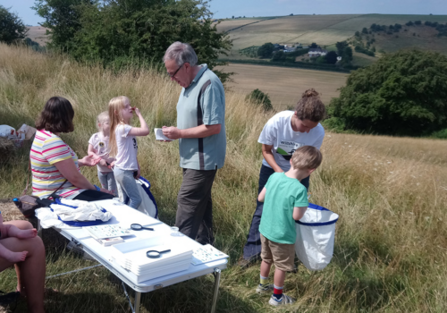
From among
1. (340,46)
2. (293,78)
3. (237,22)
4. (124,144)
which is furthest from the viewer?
(237,22)

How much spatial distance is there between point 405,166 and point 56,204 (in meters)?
4.96

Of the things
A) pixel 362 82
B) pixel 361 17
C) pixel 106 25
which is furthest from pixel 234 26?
pixel 106 25

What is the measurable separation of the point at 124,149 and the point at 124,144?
47 mm

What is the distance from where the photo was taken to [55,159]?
304cm

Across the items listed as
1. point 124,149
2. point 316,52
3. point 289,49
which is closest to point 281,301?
point 124,149


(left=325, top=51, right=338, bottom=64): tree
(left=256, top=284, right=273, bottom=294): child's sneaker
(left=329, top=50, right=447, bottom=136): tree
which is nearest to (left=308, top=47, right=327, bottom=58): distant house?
(left=325, top=51, right=338, bottom=64): tree

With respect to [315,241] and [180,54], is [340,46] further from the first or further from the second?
[315,241]

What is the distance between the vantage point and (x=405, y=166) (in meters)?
5.95

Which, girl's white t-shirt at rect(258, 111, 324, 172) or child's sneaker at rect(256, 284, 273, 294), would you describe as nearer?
child's sneaker at rect(256, 284, 273, 294)

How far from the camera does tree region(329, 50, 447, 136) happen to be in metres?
44.6

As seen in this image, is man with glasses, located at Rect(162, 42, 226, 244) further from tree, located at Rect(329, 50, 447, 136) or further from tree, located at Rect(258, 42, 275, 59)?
tree, located at Rect(258, 42, 275, 59)

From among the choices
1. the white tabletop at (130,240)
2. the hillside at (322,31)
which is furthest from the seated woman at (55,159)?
the hillside at (322,31)

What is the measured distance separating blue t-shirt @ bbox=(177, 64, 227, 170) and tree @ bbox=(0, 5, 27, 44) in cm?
1880

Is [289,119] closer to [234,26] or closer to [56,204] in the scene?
[56,204]
